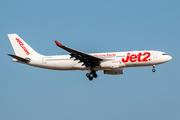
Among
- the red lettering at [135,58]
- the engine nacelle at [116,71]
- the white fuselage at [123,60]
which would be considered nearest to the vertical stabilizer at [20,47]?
the white fuselage at [123,60]

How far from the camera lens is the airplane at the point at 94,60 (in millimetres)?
43938

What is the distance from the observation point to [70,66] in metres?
46.2

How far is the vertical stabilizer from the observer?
4931cm

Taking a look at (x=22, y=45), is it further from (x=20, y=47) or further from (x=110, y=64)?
(x=110, y=64)

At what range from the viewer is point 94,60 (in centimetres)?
4450

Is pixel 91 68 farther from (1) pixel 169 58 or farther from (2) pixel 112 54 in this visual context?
(1) pixel 169 58

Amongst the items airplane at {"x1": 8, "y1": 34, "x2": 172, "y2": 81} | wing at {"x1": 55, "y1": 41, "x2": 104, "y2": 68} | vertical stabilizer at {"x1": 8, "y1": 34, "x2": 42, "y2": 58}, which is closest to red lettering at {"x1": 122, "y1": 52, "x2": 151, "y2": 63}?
airplane at {"x1": 8, "y1": 34, "x2": 172, "y2": 81}

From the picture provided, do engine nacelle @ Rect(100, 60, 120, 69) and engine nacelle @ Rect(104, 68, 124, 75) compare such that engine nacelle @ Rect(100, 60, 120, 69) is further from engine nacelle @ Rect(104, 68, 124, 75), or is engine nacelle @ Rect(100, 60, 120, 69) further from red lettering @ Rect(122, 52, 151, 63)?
engine nacelle @ Rect(104, 68, 124, 75)

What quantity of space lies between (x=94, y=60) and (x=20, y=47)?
1329 cm

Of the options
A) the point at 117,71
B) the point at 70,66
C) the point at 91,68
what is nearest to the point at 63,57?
the point at 70,66

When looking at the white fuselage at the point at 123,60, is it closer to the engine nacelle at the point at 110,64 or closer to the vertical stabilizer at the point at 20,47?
the engine nacelle at the point at 110,64

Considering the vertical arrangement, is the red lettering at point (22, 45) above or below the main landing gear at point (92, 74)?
above

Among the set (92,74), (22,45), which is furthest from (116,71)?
(22,45)

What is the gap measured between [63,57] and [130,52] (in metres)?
10.2
